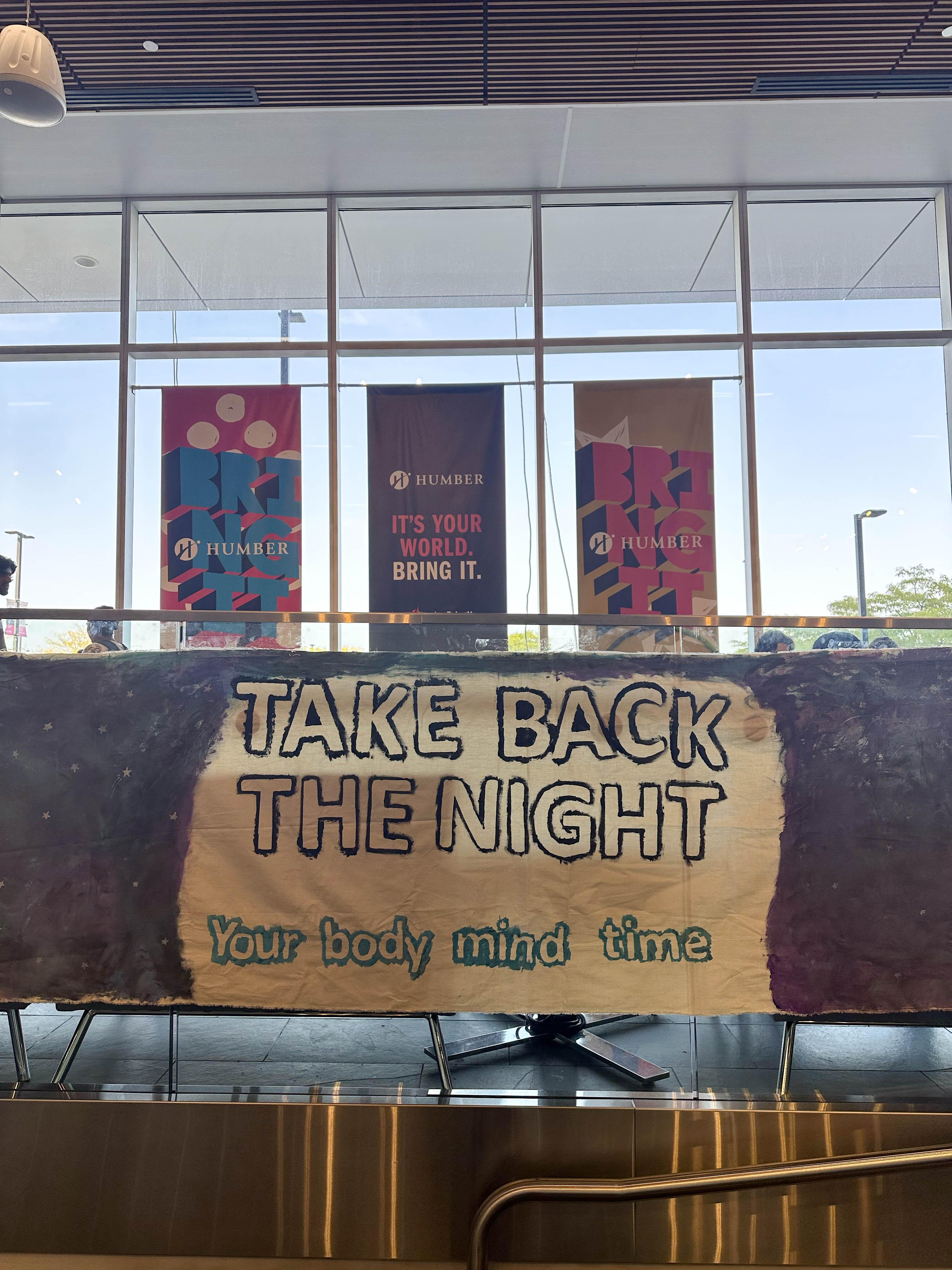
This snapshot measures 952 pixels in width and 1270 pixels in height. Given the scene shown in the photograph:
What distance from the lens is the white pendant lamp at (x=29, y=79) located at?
3600mm

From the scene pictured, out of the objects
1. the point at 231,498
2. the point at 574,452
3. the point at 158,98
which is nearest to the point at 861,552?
the point at 574,452

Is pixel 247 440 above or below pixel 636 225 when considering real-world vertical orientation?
below

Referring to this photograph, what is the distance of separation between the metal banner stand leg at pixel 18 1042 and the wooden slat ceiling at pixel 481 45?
4.40 m

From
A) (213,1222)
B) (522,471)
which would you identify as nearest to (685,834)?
(213,1222)

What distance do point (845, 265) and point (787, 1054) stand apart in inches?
234

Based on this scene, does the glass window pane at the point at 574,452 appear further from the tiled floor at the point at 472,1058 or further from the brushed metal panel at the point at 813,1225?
the brushed metal panel at the point at 813,1225

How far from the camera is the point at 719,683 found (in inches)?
102

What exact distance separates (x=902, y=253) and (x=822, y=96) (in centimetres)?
206

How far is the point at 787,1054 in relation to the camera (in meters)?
2.50

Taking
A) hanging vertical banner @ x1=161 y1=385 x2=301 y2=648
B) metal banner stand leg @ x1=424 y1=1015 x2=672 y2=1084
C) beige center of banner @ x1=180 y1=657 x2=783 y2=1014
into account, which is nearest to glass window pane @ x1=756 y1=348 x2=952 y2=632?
hanging vertical banner @ x1=161 y1=385 x2=301 y2=648

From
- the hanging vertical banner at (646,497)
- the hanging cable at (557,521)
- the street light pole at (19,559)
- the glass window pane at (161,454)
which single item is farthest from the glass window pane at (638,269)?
the street light pole at (19,559)

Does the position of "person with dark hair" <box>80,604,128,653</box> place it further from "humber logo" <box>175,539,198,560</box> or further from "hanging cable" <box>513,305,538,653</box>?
"humber logo" <box>175,539,198,560</box>

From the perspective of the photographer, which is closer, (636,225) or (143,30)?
(143,30)

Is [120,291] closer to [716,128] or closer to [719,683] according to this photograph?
[716,128]
